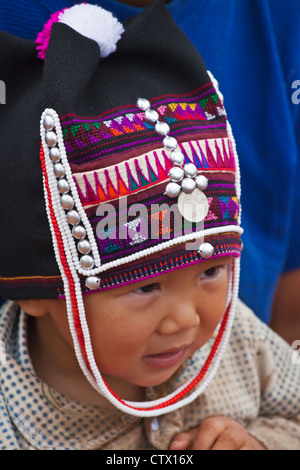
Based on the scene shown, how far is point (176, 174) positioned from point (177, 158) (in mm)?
25

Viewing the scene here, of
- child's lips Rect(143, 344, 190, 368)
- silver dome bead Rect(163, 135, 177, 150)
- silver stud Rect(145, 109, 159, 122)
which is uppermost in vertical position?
silver stud Rect(145, 109, 159, 122)

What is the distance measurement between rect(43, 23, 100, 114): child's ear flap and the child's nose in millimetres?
333

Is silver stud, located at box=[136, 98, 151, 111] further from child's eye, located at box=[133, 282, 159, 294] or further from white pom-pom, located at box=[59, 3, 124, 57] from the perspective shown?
child's eye, located at box=[133, 282, 159, 294]

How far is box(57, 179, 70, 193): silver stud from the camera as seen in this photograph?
33.8 inches

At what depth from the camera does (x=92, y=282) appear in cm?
89

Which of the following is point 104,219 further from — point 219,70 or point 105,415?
point 219,70

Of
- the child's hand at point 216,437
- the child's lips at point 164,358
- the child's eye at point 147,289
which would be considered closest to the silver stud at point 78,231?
the child's eye at point 147,289

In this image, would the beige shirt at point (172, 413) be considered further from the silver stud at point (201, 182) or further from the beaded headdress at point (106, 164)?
the silver stud at point (201, 182)

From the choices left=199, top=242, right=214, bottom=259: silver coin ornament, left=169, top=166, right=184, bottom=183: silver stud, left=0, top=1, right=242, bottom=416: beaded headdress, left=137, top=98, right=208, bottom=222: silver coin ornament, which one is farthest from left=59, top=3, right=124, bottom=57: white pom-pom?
left=199, top=242, right=214, bottom=259: silver coin ornament

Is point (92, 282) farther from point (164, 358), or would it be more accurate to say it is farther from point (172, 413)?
point (172, 413)

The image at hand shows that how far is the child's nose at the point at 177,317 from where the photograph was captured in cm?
93

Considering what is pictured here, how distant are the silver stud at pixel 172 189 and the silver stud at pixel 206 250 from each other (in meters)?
0.09

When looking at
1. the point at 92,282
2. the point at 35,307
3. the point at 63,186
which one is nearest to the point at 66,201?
the point at 63,186
